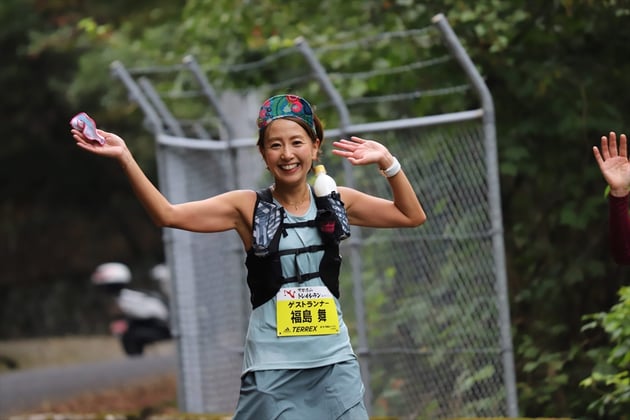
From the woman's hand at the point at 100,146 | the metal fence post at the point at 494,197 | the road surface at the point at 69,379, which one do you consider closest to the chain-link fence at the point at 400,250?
the metal fence post at the point at 494,197

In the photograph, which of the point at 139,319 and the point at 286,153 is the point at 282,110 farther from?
the point at 139,319

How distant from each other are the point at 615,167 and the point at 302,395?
1.29 metres

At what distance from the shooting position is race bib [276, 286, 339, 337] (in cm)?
518

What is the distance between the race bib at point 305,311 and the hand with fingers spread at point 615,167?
1.00m

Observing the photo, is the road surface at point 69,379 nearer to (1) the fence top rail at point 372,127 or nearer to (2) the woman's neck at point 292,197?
(1) the fence top rail at point 372,127

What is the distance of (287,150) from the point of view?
525 cm

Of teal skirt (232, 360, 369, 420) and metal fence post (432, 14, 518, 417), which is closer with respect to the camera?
teal skirt (232, 360, 369, 420)

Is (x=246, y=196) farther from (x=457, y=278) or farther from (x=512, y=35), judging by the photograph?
(x=512, y=35)

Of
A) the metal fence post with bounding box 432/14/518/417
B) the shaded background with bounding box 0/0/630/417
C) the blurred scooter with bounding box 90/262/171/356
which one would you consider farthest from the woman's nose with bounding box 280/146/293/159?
the blurred scooter with bounding box 90/262/171/356

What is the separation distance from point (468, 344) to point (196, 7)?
4768 mm

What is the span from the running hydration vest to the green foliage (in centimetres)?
174

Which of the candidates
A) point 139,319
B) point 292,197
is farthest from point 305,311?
point 139,319

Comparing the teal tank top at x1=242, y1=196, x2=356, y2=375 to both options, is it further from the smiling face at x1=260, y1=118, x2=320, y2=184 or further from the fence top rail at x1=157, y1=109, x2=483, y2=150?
the fence top rail at x1=157, y1=109, x2=483, y2=150

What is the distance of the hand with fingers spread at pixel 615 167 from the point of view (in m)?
5.20
